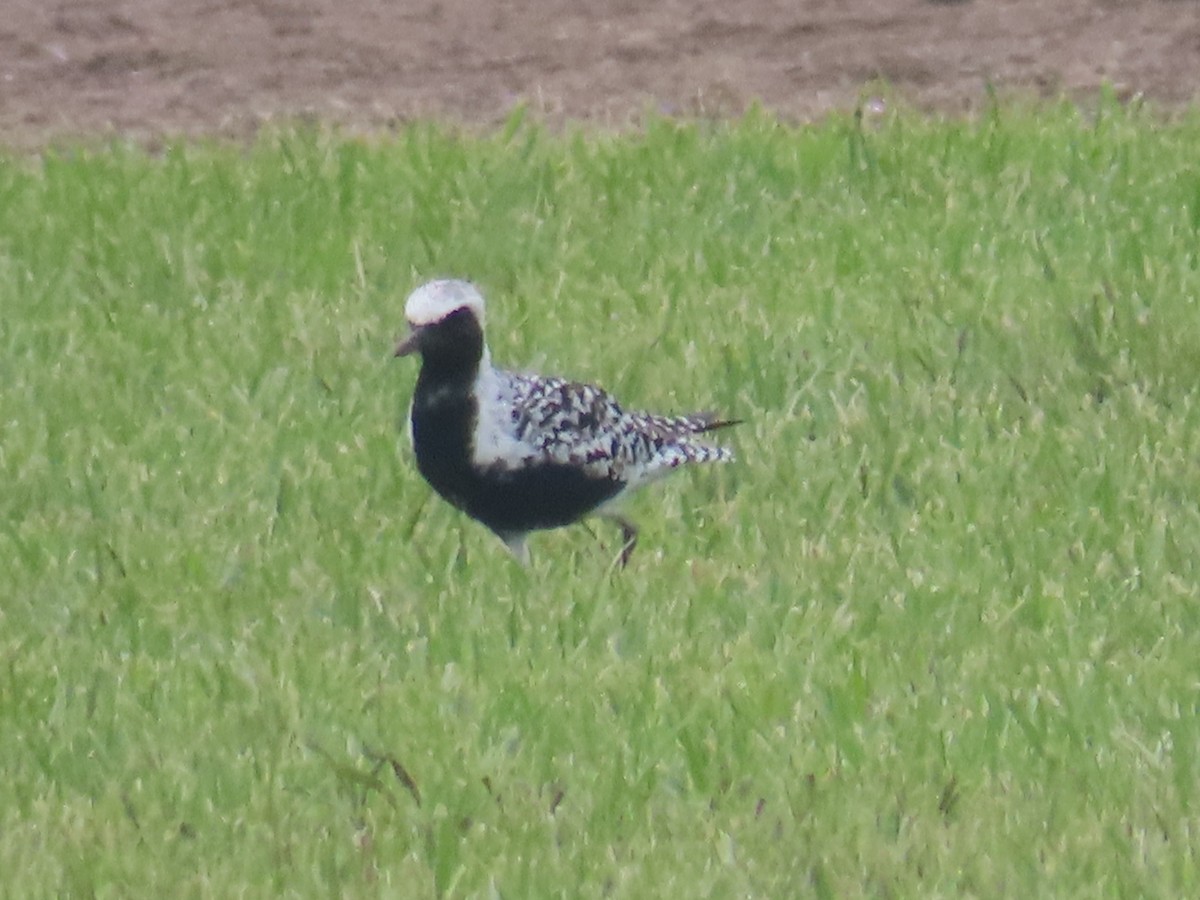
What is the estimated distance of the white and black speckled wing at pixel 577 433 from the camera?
6445 millimetres

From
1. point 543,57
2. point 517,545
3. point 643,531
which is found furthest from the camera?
point 543,57

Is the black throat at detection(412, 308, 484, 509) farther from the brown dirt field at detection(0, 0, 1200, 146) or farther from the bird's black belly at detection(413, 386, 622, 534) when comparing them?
the brown dirt field at detection(0, 0, 1200, 146)

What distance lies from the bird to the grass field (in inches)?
6.3

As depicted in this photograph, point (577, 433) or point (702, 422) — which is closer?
point (577, 433)

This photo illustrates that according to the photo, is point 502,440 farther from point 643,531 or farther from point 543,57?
point 543,57

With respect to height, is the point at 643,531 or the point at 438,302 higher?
the point at 438,302

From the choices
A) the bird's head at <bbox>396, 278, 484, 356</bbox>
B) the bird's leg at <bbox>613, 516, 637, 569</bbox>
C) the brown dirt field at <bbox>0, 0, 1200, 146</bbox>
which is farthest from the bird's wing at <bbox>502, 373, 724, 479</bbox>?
the brown dirt field at <bbox>0, 0, 1200, 146</bbox>

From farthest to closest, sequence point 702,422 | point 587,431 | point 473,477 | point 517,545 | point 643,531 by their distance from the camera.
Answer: point 702,422, point 643,531, point 587,431, point 517,545, point 473,477

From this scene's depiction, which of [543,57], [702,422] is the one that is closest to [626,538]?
[702,422]

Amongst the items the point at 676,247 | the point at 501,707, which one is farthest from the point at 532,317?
the point at 501,707

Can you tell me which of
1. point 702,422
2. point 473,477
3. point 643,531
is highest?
point 473,477

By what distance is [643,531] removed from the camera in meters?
6.73

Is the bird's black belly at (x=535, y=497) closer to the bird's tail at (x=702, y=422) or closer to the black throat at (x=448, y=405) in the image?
the black throat at (x=448, y=405)

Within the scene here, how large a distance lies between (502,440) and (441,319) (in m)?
0.33
